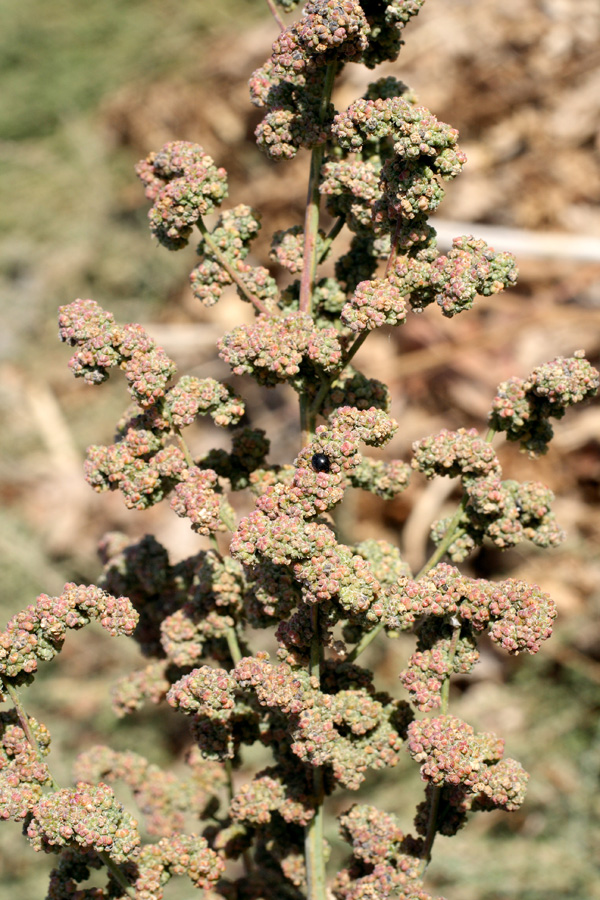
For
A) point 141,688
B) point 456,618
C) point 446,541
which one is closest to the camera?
point 456,618

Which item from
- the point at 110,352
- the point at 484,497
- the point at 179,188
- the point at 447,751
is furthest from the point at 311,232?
the point at 447,751

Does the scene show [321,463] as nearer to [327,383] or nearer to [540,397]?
[327,383]

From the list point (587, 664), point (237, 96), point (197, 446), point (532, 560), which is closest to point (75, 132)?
point (237, 96)

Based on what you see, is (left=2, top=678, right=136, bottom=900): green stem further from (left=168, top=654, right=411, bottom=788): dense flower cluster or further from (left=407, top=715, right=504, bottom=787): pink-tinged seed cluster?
(left=407, top=715, right=504, bottom=787): pink-tinged seed cluster

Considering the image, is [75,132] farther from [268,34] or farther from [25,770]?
[25,770]

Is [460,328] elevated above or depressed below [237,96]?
below
